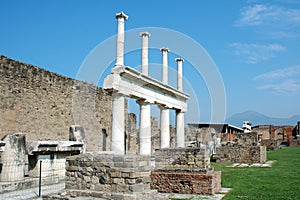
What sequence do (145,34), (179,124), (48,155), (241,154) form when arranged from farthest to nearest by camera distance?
(241,154) → (179,124) → (145,34) → (48,155)

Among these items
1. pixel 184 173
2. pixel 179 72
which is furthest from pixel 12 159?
pixel 179 72

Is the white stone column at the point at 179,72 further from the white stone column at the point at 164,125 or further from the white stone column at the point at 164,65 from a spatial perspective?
the white stone column at the point at 164,125

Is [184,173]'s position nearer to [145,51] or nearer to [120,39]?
[120,39]

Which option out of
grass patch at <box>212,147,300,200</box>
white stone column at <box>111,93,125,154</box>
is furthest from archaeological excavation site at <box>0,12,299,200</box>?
grass patch at <box>212,147,300,200</box>

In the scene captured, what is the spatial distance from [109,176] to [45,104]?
9002 millimetres

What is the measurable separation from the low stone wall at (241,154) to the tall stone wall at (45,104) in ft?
23.4

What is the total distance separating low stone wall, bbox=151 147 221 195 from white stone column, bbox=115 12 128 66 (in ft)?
9.94

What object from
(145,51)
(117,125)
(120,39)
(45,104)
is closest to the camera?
(120,39)

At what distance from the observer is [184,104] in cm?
1599

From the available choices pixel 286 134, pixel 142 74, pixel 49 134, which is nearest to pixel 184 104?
pixel 142 74

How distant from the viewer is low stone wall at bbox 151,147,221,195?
9227mm

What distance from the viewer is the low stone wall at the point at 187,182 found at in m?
9.14

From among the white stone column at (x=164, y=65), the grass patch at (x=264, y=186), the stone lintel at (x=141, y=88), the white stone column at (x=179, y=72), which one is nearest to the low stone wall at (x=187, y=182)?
the grass patch at (x=264, y=186)

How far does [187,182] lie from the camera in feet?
30.8
